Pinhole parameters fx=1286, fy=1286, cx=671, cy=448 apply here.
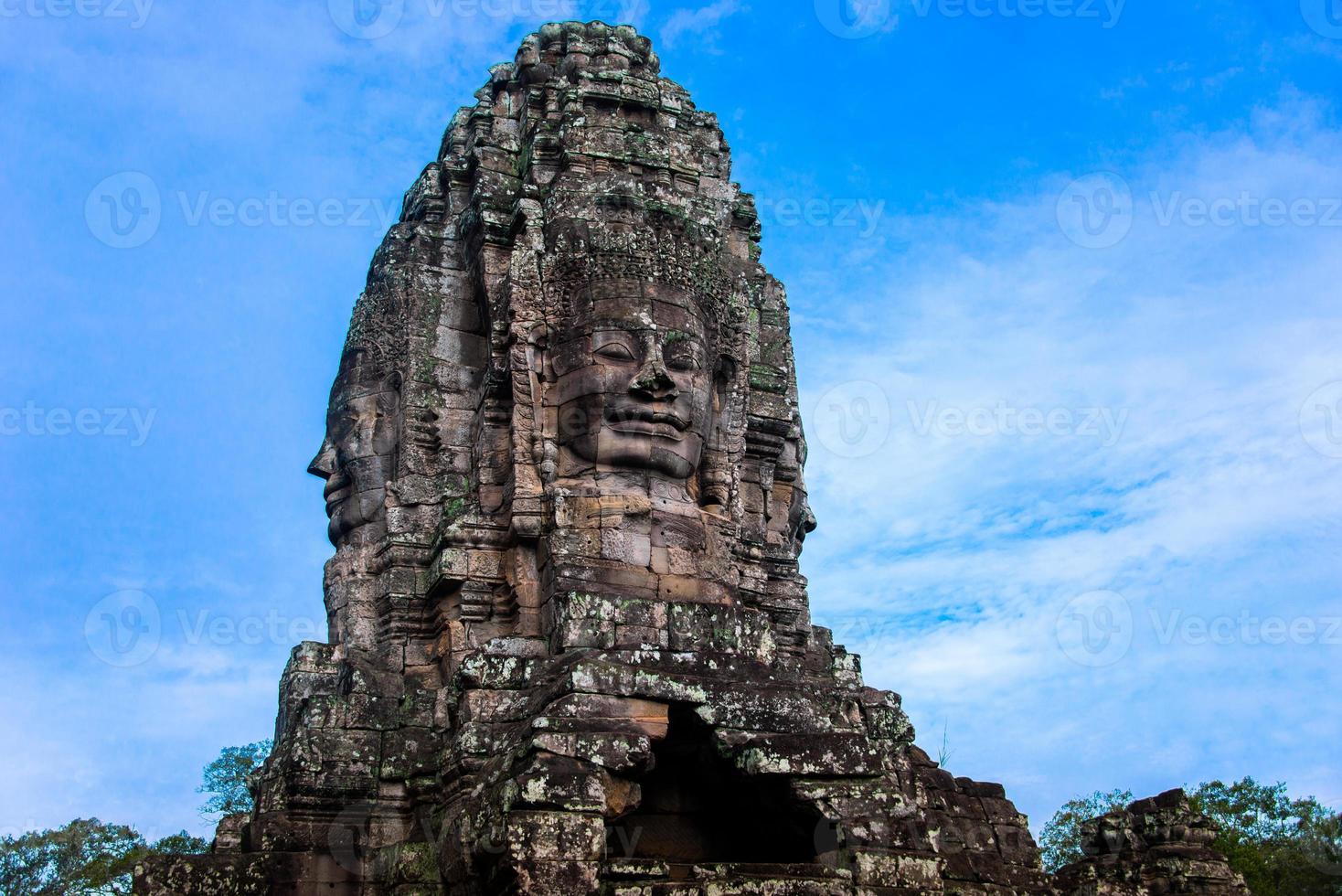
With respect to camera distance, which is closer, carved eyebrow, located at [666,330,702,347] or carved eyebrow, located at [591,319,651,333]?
carved eyebrow, located at [591,319,651,333]

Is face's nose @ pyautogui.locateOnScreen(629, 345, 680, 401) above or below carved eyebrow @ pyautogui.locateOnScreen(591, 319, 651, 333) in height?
below

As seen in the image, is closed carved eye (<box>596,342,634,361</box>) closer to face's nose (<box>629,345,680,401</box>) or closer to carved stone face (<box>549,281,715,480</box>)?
carved stone face (<box>549,281,715,480</box>)

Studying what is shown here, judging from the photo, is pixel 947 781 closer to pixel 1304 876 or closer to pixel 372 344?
pixel 372 344

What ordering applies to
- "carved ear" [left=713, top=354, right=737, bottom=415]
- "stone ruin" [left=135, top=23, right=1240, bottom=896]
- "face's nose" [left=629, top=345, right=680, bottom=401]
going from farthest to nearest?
"carved ear" [left=713, top=354, right=737, bottom=415]
"face's nose" [left=629, top=345, right=680, bottom=401]
"stone ruin" [left=135, top=23, right=1240, bottom=896]

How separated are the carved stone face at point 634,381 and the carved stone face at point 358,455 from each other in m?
2.32

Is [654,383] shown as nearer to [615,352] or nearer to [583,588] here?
[615,352]

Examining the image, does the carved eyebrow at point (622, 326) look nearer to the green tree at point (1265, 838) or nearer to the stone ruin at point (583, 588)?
the stone ruin at point (583, 588)

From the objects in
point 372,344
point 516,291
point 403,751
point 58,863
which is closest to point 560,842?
point 403,751

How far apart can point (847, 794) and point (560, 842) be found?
6.97ft

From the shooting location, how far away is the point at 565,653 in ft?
31.6

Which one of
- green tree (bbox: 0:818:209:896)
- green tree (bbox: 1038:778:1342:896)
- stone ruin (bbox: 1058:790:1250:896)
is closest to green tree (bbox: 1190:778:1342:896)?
green tree (bbox: 1038:778:1342:896)

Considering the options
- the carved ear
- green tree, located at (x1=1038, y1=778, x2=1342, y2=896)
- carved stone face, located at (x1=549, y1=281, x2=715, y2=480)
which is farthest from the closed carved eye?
green tree, located at (x1=1038, y1=778, x2=1342, y2=896)

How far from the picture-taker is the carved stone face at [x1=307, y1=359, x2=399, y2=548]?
12.4m

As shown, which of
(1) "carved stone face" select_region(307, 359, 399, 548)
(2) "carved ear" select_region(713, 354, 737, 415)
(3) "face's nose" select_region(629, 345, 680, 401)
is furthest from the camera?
(1) "carved stone face" select_region(307, 359, 399, 548)
